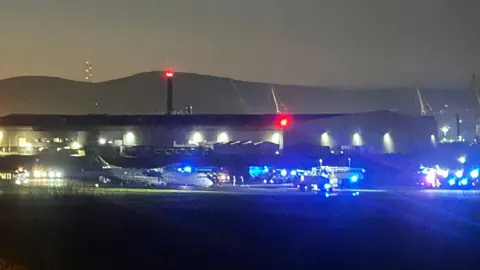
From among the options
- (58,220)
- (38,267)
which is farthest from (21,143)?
(38,267)

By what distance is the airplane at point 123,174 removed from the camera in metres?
49.7

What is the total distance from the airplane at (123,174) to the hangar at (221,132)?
A: 64.3 ft

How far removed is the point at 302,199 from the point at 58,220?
13.8 m

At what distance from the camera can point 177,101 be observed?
138 metres

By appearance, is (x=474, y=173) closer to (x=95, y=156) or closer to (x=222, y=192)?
(x=222, y=192)

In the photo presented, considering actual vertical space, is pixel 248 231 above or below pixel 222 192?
below

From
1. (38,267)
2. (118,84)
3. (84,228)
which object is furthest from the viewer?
(118,84)

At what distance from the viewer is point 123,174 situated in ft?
173

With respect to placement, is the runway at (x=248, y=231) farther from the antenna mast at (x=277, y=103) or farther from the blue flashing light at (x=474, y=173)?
the antenna mast at (x=277, y=103)

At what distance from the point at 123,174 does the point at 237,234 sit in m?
32.6

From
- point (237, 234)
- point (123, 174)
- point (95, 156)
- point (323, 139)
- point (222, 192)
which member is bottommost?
point (237, 234)

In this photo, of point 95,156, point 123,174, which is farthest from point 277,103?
point 123,174

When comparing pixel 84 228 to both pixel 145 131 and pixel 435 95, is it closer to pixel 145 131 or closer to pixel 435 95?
pixel 145 131

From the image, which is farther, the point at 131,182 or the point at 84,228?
the point at 131,182
